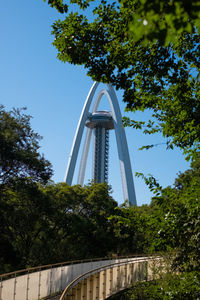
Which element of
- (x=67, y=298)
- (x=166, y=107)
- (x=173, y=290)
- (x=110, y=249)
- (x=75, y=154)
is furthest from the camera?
(x=75, y=154)

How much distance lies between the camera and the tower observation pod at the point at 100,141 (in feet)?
266

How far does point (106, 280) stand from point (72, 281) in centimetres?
394

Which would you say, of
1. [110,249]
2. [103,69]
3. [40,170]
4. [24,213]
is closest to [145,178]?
[103,69]

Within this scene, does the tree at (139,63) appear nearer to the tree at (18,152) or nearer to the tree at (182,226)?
the tree at (182,226)

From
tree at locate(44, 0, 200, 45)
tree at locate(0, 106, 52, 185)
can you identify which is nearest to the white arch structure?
tree at locate(0, 106, 52, 185)

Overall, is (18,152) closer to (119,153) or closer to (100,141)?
(119,153)

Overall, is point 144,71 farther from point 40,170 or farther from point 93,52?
point 40,170

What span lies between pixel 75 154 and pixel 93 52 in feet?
186

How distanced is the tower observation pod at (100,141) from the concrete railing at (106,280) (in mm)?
61178

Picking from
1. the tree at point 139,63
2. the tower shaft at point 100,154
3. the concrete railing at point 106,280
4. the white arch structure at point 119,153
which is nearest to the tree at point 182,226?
the tree at point 139,63

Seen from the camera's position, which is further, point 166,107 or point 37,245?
point 37,245

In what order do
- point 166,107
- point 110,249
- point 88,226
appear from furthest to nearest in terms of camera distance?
point 110,249, point 88,226, point 166,107

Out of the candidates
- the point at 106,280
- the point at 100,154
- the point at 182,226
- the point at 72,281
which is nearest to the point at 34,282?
the point at 72,281

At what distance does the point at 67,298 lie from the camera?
1070cm
